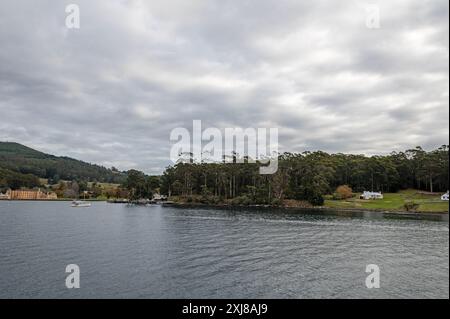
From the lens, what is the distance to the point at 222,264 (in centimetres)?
3092

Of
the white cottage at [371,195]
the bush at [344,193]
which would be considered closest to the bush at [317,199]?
→ the bush at [344,193]

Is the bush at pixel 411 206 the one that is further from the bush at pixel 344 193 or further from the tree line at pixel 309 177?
the bush at pixel 344 193

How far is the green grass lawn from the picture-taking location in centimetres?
9825

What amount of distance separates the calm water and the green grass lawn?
5296 centimetres

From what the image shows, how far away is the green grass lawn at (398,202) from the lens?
98.2m

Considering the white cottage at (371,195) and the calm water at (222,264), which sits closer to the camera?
the calm water at (222,264)

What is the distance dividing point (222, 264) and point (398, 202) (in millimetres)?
98583

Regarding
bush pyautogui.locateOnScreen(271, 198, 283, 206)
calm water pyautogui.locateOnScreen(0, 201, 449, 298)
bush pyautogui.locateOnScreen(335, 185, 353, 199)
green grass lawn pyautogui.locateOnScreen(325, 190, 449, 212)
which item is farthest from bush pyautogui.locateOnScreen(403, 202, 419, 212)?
calm water pyautogui.locateOnScreen(0, 201, 449, 298)

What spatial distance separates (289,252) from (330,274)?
9.32 meters

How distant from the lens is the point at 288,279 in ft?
86.6

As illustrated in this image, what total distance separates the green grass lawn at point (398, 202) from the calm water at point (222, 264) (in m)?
53.0
